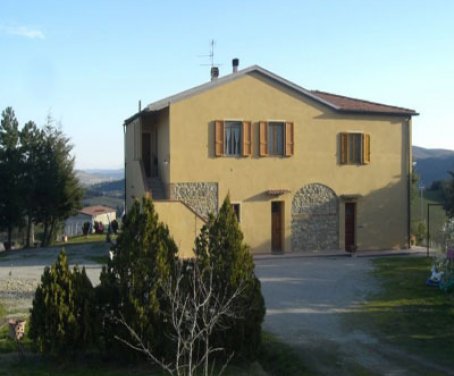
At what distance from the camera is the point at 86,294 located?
9.51 metres

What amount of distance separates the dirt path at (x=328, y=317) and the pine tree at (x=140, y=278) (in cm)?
270

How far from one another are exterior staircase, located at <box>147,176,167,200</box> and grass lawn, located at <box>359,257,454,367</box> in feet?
28.7

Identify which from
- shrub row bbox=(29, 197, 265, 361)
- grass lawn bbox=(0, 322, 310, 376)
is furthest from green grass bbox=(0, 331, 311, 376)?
shrub row bbox=(29, 197, 265, 361)

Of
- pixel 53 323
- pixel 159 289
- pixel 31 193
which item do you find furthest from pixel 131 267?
pixel 31 193

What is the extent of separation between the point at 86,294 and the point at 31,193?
894 inches

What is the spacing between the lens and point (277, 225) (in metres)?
23.1

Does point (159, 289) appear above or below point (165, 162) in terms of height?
below

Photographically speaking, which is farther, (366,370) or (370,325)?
(370,325)

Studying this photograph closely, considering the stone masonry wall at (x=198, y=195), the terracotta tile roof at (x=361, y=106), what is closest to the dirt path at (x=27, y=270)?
the stone masonry wall at (x=198, y=195)

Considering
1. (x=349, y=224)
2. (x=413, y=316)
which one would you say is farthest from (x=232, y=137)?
(x=413, y=316)

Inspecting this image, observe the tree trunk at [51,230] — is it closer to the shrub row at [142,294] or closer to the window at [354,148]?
the window at [354,148]

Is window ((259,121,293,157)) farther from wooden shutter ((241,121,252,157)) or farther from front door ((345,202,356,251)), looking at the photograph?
front door ((345,202,356,251))

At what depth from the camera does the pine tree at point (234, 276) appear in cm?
973

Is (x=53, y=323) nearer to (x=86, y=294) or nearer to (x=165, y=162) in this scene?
(x=86, y=294)
